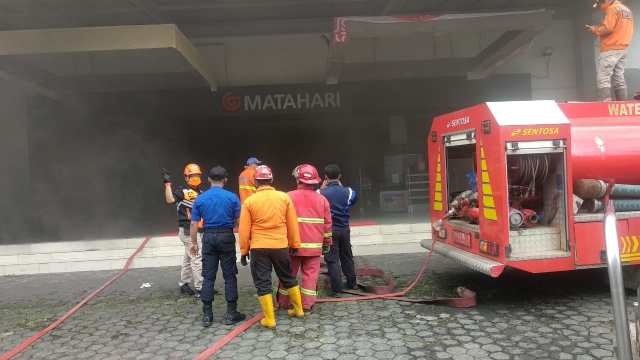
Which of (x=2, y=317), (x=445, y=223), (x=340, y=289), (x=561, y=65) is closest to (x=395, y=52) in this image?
(x=561, y=65)

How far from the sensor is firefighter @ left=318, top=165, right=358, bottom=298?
517cm

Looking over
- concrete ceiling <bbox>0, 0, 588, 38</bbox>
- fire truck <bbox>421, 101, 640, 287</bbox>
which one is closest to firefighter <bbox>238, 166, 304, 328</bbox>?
fire truck <bbox>421, 101, 640, 287</bbox>

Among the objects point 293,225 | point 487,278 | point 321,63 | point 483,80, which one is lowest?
point 487,278

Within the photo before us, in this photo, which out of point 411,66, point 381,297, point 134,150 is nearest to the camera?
point 381,297

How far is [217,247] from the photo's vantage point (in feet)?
14.4

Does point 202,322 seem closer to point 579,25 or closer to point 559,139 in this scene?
point 559,139

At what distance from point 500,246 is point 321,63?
802 centimetres

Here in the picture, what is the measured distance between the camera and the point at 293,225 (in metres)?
4.37

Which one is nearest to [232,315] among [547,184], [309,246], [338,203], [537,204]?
[309,246]

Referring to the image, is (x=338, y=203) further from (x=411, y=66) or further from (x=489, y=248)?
(x=411, y=66)

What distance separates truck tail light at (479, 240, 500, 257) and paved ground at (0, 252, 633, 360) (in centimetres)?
63

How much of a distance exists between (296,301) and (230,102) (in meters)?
7.52

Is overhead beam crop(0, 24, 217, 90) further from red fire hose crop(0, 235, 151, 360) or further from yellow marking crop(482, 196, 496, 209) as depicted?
yellow marking crop(482, 196, 496, 209)

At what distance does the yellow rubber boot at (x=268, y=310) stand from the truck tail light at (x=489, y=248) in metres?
2.27
